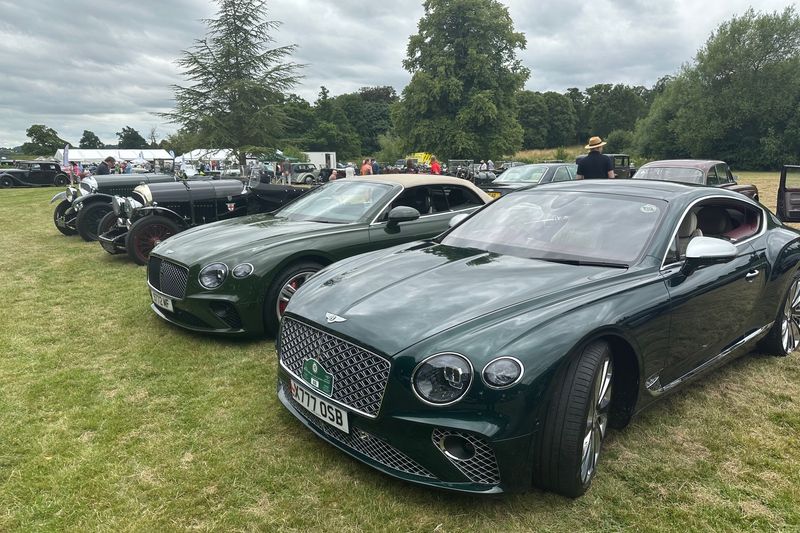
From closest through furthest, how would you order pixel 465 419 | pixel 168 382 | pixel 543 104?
pixel 465 419 < pixel 168 382 < pixel 543 104

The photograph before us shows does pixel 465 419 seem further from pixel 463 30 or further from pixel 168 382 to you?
pixel 463 30

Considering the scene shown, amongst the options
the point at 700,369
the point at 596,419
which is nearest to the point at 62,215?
the point at 596,419

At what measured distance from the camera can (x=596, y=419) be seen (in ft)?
7.89

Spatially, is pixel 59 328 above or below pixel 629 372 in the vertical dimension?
below

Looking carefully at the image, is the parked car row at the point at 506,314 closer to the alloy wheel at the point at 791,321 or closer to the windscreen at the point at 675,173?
the alloy wheel at the point at 791,321

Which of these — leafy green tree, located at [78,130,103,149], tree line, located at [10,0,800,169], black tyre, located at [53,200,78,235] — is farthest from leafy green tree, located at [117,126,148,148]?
black tyre, located at [53,200,78,235]

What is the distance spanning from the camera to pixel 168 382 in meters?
3.57

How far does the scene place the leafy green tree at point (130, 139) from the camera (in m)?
123

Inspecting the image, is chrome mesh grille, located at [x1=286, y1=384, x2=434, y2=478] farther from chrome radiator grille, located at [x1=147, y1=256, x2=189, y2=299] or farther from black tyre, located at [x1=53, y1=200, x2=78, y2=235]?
black tyre, located at [x1=53, y1=200, x2=78, y2=235]

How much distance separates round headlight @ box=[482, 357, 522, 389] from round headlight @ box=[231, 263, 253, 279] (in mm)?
2570

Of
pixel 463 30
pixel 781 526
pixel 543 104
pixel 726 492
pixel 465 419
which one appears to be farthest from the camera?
pixel 543 104

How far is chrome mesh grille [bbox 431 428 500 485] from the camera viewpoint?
2.07 m

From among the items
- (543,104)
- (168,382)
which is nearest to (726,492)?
(168,382)

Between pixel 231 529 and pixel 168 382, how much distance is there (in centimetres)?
→ 173
